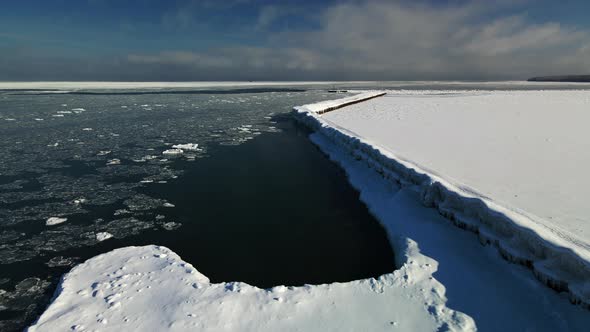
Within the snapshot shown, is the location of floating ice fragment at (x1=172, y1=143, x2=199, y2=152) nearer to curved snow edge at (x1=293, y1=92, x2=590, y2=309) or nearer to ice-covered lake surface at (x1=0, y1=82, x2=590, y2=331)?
ice-covered lake surface at (x1=0, y1=82, x2=590, y2=331)

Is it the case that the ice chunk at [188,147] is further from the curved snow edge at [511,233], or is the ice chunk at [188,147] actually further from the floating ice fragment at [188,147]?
the curved snow edge at [511,233]

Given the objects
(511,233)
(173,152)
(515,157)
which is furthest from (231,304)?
(173,152)

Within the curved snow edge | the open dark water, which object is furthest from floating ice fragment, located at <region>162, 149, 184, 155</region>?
the curved snow edge

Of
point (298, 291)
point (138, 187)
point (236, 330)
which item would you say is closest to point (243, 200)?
point (138, 187)

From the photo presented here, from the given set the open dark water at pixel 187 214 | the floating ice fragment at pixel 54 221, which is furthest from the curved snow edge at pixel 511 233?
the floating ice fragment at pixel 54 221

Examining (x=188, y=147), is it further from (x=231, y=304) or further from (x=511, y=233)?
(x=511, y=233)

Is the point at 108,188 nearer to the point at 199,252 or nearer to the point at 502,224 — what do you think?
the point at 199,252
